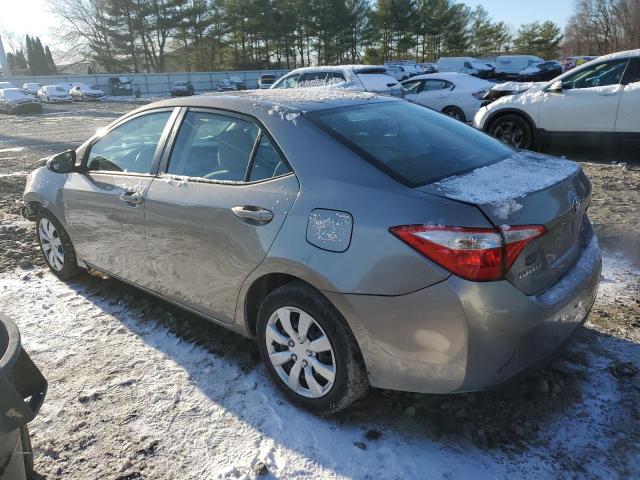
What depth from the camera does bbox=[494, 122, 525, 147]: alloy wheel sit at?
8766mm

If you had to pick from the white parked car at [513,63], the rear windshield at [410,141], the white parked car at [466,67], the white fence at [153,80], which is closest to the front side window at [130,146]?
Answer: the rear windshield at [410,141]

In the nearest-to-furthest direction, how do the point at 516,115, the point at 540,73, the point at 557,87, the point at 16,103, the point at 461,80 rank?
1. the point at 557,87
2. the point at 516,115
3. the point at 461,80
4. the point at 16,103
5. the point at 540,73

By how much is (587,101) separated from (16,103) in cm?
3093

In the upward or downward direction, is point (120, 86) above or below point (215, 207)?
above

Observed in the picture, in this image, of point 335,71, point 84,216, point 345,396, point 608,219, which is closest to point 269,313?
point 345,396

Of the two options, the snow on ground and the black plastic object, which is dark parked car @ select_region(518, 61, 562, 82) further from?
the black plastic object

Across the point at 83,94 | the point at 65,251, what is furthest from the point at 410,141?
the point at 83,94

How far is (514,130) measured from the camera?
8.85 m

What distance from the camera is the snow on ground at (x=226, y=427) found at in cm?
230

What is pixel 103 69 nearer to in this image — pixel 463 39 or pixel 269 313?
pixel 463 39

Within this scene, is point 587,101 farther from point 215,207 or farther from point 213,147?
point 215,207

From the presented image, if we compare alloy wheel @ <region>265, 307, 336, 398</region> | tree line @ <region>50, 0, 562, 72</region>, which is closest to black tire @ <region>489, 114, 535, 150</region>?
alloy wheel @ <region>265, 307, 336, 398</region>

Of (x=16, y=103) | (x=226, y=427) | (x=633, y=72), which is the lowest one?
(x=226, y=427)

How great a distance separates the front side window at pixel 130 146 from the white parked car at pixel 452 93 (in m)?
9.23
